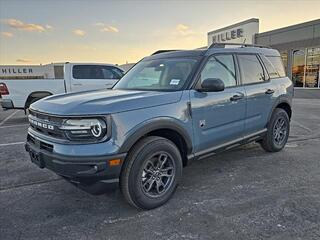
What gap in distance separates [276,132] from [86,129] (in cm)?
401

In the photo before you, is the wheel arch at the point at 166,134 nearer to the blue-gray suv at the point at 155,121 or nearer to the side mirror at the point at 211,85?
the blue-gray suv at the point at 155,121

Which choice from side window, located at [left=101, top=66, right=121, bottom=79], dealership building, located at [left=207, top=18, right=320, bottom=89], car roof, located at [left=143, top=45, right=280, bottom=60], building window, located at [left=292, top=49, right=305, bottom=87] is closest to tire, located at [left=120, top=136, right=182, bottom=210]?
car roof, located at [left=143, top=45, right=280, bottom=60]

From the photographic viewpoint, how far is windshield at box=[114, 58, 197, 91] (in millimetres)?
3838

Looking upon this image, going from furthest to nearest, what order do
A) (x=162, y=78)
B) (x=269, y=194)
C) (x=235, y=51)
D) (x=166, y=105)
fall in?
(x=235, y=51) → (x=162, y=78) → (x=269, y=194) → (x=166, y=105)

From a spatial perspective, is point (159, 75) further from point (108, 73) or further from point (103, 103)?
point (108, 73)

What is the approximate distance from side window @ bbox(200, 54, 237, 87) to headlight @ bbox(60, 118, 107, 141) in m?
1.63

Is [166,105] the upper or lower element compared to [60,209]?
upper

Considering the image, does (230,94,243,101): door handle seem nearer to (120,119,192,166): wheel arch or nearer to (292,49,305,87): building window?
(120,119,192,166): wheel arch

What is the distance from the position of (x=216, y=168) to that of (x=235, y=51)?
1955mm

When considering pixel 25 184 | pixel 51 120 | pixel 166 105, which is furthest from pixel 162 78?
pixel 25 184

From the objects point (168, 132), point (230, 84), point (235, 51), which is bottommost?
point (168, 132)

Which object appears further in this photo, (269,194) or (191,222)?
(269,194)

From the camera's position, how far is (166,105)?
11.1 ft

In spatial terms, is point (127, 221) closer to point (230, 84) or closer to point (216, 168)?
point (216, 168)
